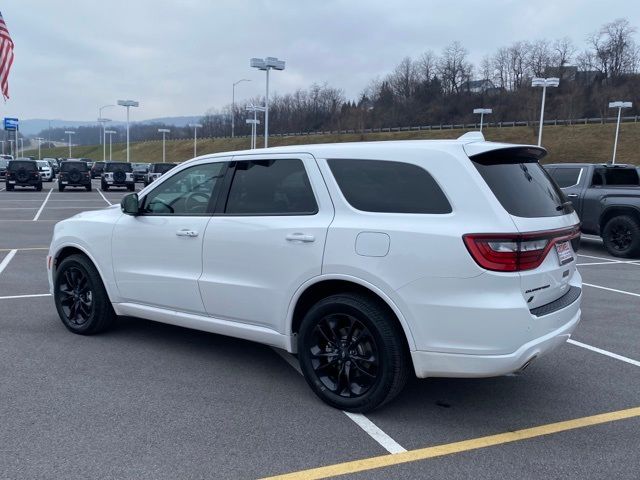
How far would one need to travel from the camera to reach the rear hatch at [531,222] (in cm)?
358

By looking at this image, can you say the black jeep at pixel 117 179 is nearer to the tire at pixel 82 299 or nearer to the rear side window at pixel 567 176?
the rear side window at pixel 567 176

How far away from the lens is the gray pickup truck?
11766 mm

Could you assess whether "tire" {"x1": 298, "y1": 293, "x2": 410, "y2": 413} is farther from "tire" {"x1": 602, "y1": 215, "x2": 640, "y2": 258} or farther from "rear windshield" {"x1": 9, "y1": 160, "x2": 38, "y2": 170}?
"rear windshield" {"x1": 9, "y1": 160, "x2": 38, "y2": 170}

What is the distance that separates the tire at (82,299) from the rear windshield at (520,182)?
3714mm

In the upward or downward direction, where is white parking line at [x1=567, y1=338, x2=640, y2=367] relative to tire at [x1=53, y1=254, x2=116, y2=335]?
downward

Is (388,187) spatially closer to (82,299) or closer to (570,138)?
(82,299)

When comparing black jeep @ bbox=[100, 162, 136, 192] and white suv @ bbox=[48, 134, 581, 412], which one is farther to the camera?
black jeep @ bbox=[100, 162, 136, 192]

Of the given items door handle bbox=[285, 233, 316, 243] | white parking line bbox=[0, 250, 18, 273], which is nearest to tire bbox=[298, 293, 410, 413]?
door handle bbox=[285, 233, 316, 243]

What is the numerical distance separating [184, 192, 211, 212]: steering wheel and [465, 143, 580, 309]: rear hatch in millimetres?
2184

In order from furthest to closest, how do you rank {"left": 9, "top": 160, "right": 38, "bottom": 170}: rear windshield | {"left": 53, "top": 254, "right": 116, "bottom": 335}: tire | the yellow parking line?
{"left": 9, "top": 160, "right": 38, "bottom": 170}: rear windshield < {"left": 53, "top": 254, "right": 116, "bottom": 335}: tire < the yellow parking line

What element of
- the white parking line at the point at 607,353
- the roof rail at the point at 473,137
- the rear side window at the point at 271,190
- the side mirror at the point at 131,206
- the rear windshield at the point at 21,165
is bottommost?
the white parking line at the point at 607,353

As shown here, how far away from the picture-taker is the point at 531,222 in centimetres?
369

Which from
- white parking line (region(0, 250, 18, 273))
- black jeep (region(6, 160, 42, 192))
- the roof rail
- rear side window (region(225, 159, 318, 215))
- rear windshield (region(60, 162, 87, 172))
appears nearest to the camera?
the roof rail

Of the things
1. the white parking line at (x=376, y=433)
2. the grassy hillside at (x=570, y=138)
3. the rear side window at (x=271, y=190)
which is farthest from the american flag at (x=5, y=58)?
the grassy hillside at (x=570, y=138)
